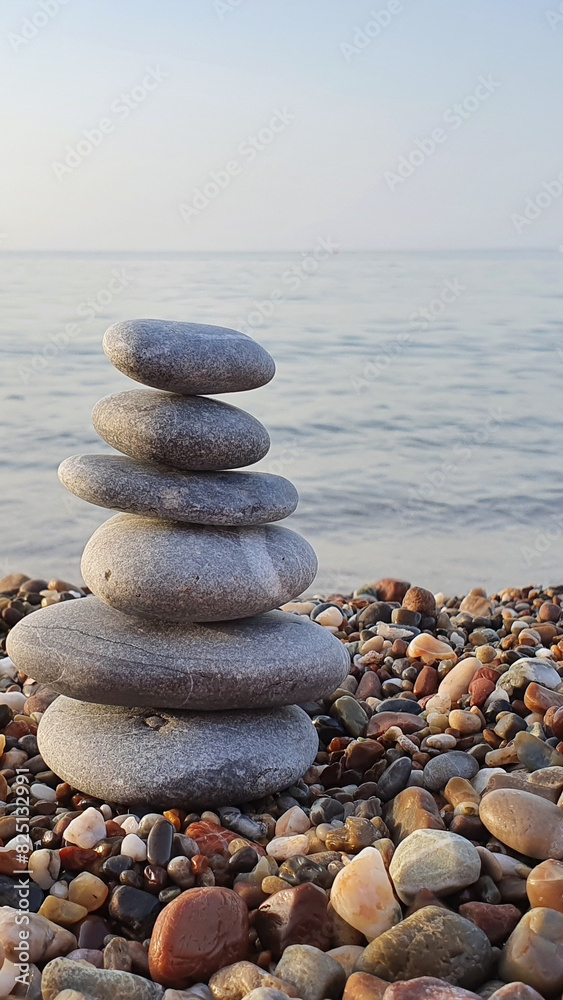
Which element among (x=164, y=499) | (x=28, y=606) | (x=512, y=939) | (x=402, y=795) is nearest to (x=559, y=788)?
(x=402, y=795)

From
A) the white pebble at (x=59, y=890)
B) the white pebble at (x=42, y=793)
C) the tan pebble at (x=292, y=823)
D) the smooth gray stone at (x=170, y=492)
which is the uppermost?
the smooth gray stone at (x=170, y=492)

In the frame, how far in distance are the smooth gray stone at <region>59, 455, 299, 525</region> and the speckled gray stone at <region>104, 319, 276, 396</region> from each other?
33cm

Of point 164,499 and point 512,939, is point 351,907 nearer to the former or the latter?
point 512,939

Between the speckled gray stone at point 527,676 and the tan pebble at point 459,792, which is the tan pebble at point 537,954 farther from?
the speckled gray stone at point 527,676

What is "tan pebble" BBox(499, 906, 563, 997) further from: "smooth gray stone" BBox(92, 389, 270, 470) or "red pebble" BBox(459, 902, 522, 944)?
"smooth gray stone" BBox(92, 389, 270, 470)

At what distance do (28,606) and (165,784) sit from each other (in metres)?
2.53

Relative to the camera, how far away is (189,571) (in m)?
3.03

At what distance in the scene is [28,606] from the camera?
517 cm

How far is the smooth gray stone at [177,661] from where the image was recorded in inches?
118

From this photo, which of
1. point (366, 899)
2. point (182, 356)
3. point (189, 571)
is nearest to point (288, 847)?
point (366, 899)

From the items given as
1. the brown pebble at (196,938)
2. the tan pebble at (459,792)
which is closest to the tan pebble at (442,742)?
the tan pebble at (459,792)

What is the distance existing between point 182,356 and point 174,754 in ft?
4.58

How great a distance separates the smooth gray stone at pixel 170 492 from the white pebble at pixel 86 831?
1.05 m

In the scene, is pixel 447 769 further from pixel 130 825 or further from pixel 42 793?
pixel 42 793
